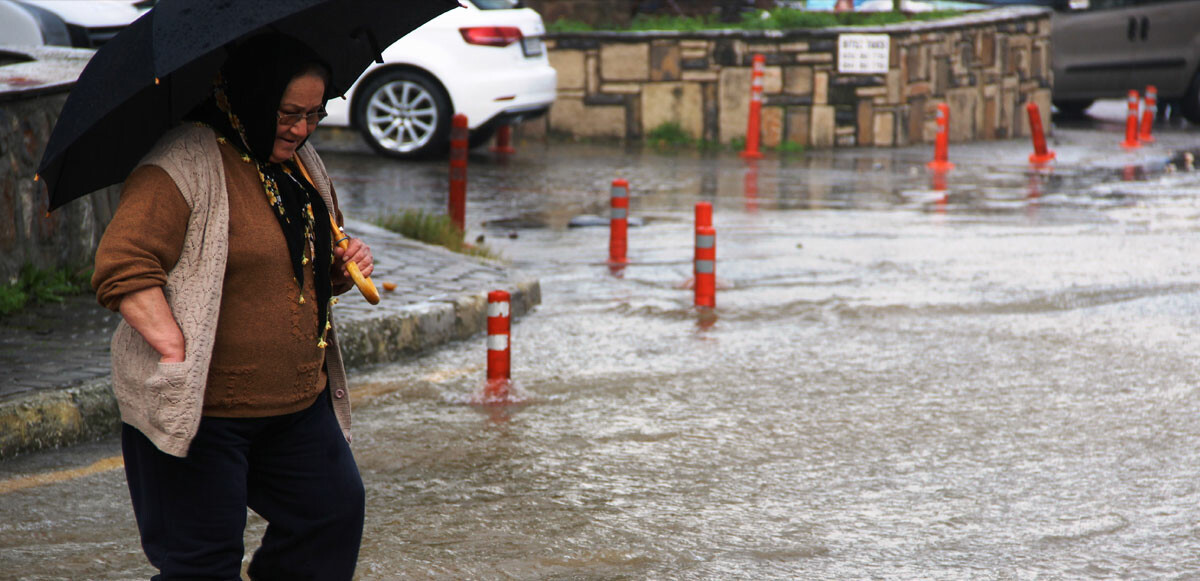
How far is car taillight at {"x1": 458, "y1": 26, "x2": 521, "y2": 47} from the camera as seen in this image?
14.2 meters

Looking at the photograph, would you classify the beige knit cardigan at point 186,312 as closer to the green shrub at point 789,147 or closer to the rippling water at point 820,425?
the rippling water at point 820,425

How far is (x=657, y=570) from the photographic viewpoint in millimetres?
4148

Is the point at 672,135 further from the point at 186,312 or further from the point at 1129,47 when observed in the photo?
the point at 186,312

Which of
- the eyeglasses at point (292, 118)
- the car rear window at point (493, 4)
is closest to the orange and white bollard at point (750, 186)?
the car rear window at point (493, 4)

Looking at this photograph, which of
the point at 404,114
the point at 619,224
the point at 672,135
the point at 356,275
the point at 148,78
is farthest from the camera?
the point at 672,135

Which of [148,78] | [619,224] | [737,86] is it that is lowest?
[619,224]

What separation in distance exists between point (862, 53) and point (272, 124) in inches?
615

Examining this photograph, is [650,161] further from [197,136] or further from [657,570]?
[197,136]

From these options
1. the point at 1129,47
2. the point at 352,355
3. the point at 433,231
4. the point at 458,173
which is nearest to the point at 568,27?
the point at 1129,47

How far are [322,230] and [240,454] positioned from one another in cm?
53

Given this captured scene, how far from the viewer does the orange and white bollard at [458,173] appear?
34.2 feet

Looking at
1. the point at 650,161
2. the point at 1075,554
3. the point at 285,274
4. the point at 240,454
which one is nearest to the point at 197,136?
the point at 285,274

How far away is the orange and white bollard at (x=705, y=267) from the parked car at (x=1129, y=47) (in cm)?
1476

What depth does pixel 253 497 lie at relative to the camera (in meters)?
3.16
